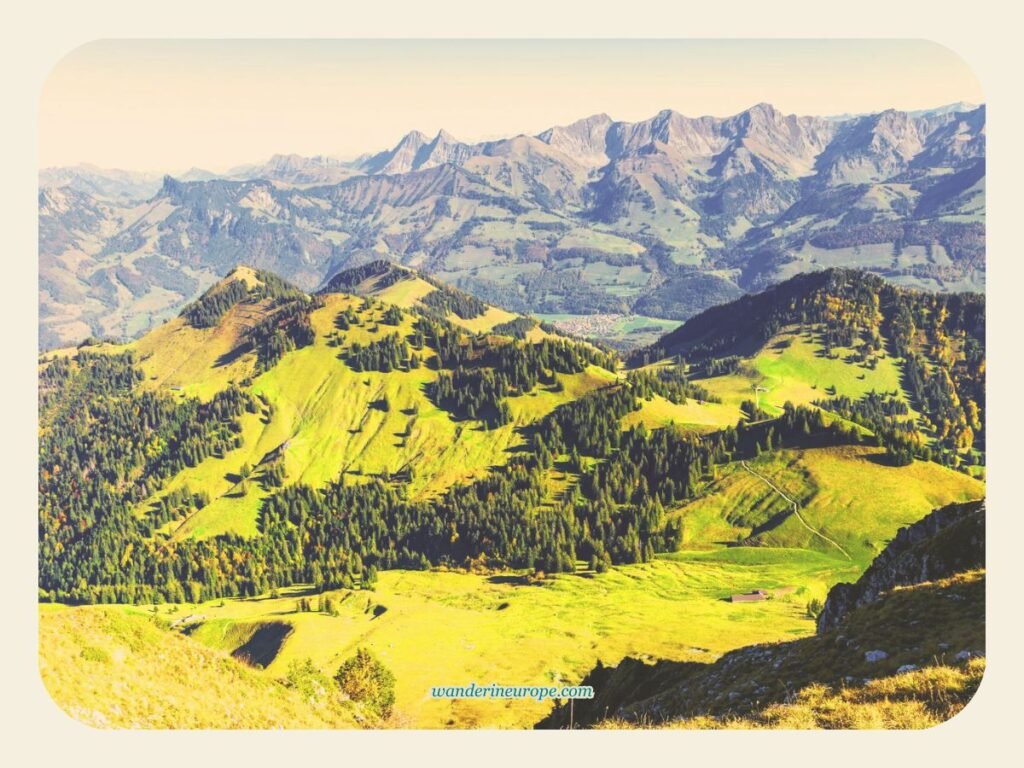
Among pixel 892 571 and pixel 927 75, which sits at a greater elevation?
pixel 927 75

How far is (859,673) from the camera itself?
37.2 meters

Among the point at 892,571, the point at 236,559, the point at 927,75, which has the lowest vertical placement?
the point at 236,559

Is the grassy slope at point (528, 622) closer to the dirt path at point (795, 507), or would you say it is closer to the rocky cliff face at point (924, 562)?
the dirt path at point (795, 507)

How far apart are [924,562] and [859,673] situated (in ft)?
49.7

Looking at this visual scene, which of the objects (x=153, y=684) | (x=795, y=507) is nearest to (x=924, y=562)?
(x=153, y=684)

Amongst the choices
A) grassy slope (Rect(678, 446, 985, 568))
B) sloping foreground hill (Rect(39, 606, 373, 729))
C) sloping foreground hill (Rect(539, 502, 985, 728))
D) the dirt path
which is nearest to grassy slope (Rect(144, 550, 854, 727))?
the dirt path

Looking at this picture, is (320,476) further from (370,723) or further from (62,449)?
(370,723)

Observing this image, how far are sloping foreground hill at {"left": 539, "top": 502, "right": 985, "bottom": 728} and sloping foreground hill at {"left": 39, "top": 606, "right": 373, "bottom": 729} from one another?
14983mm

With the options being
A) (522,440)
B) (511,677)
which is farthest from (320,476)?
(511,677)

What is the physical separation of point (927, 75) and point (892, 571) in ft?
114

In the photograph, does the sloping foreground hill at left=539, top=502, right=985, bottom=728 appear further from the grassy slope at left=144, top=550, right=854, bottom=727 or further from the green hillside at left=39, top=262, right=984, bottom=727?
the green hillside at left=39, top=262, right=984, bottom=727

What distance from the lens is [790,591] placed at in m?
96.8

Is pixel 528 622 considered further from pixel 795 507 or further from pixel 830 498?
pixel 830 498

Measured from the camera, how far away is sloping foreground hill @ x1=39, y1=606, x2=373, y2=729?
4450 centimetres
